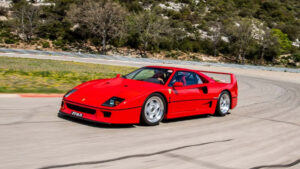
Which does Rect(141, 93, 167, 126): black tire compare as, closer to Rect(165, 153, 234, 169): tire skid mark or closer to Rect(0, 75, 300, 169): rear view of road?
Rect(0, 75, 300, 169): rear view of road

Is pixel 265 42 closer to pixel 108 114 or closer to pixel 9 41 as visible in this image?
pixel 9 41

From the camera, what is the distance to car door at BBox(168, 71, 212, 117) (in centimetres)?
668

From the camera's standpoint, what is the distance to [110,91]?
19.9 feet

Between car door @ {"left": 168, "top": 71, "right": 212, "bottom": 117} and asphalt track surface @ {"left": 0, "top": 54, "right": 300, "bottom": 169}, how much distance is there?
26cm

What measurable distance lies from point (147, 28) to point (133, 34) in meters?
2.54

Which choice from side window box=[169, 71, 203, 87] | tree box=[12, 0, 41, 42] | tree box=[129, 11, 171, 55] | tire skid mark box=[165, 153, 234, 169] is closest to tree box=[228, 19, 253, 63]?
tree box=[129, 11, 171, 55]

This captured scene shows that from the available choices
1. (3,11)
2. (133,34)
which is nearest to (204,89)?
(133,34)

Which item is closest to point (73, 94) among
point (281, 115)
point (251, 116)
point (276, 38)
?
point (251, 116)

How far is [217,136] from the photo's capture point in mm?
5957

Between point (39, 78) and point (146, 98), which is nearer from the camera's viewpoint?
point (146, 98)

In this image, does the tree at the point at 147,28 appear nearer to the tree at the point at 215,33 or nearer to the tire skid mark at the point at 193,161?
the tree at the point at 215,33

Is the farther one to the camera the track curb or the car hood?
the track curb

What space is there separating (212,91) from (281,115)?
2229 millimetres

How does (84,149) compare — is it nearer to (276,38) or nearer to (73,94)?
(73,94)
